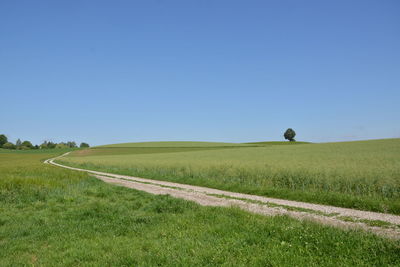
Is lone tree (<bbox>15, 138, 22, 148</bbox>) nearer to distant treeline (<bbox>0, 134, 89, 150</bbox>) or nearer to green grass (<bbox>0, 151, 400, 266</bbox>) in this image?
distant treeline (<bbox>0, 134, 89, 150</bbox>)

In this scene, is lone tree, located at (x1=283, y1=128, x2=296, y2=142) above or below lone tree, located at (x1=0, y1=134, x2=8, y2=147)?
below

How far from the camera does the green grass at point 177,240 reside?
5926 millimetres

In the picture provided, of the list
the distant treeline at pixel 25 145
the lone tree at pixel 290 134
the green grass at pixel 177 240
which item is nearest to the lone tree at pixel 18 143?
the distant treeline at pixel 25 145

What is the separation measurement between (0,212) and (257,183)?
582 inches

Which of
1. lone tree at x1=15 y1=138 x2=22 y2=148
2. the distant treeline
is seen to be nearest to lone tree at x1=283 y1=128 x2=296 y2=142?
the distant treeline

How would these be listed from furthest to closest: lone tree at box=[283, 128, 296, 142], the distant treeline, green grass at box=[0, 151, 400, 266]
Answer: the distant treeline < lone tree at box=[283, 128, 296, 142] < green grass at box=[0, 151, 400, 266]

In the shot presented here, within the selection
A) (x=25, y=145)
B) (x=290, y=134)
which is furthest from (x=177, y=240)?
(x=25, y=145)

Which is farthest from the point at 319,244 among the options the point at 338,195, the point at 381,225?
the point at 338,195

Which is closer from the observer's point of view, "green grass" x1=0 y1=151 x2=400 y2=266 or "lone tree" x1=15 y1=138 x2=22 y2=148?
"green grass" x1=0 y1=151 x2=400 y2=266

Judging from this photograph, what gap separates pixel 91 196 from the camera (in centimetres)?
1538

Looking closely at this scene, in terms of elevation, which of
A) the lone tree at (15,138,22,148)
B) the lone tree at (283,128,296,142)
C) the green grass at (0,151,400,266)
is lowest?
the green grass at (0,151,400,266)

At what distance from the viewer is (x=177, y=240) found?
7195 millimetres

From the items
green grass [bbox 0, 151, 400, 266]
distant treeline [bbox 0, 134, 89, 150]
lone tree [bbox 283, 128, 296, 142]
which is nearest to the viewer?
green grass [bbox 0, 151, 400, 266]

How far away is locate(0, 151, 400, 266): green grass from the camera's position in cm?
593
